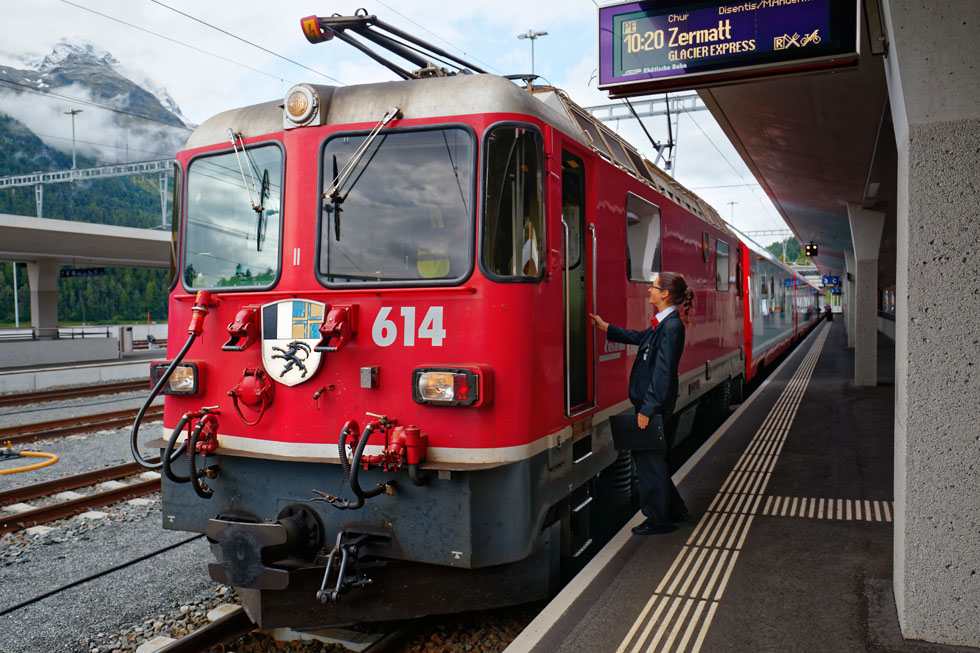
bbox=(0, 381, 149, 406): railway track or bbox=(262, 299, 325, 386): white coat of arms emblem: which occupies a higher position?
bbox=(262, 299, 325, 386): white coat of arms emblem

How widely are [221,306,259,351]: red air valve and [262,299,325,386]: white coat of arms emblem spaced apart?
0.06 meters

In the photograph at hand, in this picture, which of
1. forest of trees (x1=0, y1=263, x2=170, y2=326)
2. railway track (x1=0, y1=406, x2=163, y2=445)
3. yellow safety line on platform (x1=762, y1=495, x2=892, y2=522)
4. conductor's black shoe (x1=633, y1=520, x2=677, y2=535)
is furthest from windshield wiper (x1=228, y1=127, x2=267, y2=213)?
forest of trees (x1=0, y1=263, x2=170, y2=326)

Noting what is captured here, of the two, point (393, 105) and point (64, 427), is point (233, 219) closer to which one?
point (393, 105)

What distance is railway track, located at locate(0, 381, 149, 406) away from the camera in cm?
1463

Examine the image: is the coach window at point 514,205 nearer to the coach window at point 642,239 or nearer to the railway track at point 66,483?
the coach window at point 642,239

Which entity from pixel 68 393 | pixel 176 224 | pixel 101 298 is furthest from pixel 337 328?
pixel 101 298

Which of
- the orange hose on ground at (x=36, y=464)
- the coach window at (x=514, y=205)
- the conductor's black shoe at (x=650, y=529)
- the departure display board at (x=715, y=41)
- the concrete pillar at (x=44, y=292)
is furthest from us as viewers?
the concrete pillar at (x=44, y=292)

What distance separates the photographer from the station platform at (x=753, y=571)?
361 cm

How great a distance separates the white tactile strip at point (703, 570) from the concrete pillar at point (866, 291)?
7.86 metres

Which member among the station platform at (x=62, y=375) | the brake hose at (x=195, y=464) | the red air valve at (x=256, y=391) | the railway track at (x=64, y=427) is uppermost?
the red air valve at (x=256, y=391)

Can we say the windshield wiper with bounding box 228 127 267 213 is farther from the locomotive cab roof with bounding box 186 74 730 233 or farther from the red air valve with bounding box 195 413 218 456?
the red air valve with bounding box 195 413 218 456

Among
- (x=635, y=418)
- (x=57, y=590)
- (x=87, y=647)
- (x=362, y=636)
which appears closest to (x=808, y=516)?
(x=635, y=418)

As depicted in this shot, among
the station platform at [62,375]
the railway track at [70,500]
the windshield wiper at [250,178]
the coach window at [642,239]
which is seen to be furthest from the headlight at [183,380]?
the station platform at [62,375]

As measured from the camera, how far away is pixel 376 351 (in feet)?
12.9
